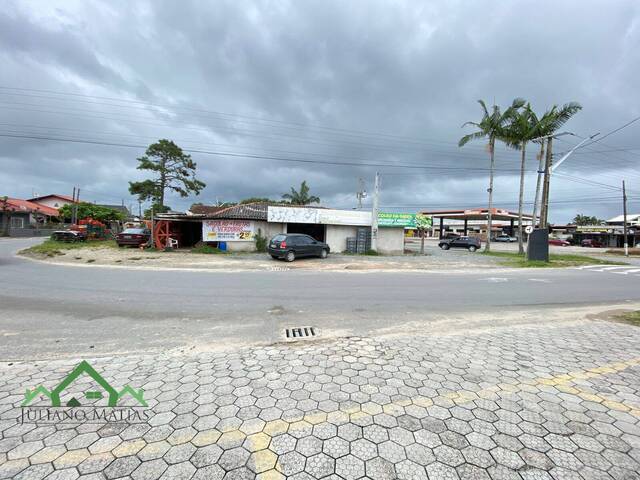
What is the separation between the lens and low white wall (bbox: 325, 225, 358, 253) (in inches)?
933

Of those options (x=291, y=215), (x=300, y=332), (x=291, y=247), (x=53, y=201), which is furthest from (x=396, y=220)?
(x=53, y=201)

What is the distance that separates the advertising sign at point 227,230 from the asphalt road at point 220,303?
9040 millimetres

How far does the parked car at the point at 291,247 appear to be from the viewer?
17.1 m

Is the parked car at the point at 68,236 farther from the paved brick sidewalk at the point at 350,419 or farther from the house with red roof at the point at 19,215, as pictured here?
the paved brick sidewalk at the point at 350,419

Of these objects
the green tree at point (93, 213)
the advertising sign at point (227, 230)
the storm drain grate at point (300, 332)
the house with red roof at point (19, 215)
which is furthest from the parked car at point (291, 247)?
the house with red roof at point (19, 215)

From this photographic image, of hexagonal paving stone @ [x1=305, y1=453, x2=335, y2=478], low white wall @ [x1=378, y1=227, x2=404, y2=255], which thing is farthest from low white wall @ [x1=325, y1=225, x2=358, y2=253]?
hexagonal paving stone @ [x1=305, y1=453, x2=335, y2=478]

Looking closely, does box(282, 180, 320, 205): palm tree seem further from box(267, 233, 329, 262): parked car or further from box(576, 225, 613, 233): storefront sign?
box(576, 225, 613, 233): storefront sign

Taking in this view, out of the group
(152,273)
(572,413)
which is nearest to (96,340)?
(572,413)

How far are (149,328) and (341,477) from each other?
181 inches

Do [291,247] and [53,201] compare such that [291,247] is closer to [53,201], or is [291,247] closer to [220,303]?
[220,303]

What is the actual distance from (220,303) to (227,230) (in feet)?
49.6

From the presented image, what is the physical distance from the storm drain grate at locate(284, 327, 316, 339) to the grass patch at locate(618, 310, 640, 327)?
21.1 ft

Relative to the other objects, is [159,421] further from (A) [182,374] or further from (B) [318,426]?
(B) [318,426]

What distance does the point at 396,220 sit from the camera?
24078 millimetres
